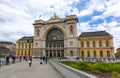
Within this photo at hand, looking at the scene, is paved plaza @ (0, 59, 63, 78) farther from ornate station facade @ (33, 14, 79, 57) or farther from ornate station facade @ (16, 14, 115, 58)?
ornate station facade @ (33, 14, 79, 57)

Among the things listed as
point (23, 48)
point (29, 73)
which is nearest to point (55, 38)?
point (23, 48)

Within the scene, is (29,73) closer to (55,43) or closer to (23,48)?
(55,43)

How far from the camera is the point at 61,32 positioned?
69.1 meters

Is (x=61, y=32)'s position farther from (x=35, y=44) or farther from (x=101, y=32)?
(x=101, y=32)

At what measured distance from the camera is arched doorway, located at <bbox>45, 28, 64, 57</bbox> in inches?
2648

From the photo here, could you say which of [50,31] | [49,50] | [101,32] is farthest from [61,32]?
[101,32]

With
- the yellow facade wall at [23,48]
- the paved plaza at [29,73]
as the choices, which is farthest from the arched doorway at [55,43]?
the paved plaza at [29,73]

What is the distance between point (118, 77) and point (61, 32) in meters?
65.4

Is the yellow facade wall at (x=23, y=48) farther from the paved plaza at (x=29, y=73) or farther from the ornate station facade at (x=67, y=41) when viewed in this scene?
the paved plaza at (x=29, y=73)

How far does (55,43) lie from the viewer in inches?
2694

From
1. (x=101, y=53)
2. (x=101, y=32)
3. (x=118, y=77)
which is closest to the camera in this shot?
(x=118, y=77)

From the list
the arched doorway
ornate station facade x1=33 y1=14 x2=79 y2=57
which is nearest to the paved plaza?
ornate station facade x1=33 y1=14 x2=79 y2=57

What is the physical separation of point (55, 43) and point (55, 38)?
269cm

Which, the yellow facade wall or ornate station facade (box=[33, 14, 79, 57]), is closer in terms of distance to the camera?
ornate station facade (box=[33, 14, 79, 57])
